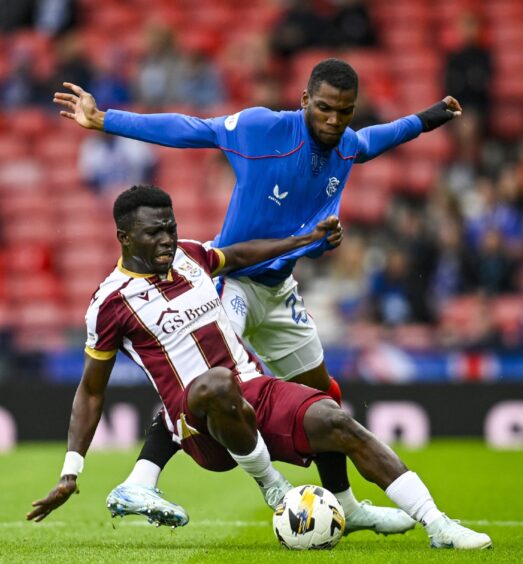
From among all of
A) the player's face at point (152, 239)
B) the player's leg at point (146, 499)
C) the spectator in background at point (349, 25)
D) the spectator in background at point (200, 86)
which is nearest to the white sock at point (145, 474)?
the player's leg at point (146, 499)

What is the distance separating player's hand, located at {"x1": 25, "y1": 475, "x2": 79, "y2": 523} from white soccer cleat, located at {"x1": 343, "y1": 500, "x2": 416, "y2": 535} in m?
1.59

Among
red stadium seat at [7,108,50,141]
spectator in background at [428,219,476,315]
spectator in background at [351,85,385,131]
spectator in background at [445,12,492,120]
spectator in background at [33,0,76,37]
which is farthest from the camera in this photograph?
spectator in background at [33,0,76,37]

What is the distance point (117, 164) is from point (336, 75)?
10428mm

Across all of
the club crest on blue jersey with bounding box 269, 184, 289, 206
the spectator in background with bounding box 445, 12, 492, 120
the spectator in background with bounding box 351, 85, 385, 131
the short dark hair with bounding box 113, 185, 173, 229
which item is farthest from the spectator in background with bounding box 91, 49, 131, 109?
the short dark hair with bounding box 113, 185, 173, 229

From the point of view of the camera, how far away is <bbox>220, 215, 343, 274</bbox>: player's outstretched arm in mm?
7086

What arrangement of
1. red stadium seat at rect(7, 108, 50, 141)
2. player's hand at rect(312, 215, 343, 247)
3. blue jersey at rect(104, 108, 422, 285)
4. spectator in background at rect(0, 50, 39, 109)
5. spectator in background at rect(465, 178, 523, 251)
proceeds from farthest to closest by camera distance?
spectator in background at rect(0, 50, 39, 109)
red stadium seat at rect(7, 108, 50, 141)
spectator in background at rect(465, 178, 523, 251)
blue jersey at rect(104, 108, 422, 285)
player's hand at rect(312, 215, 343, 247)

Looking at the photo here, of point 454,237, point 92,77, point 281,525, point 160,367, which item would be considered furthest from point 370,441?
point 92,77

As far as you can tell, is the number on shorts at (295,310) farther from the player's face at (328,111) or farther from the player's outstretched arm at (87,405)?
the player's outstretched arm at (87,405)

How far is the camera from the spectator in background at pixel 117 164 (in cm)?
1720

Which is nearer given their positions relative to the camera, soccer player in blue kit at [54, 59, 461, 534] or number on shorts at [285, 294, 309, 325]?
soccer player in blue kit at [54, 59, 461, 534]

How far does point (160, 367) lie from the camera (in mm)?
6922

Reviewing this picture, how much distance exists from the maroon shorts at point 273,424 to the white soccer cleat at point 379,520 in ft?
1.66

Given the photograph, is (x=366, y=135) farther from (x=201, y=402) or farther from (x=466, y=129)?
(x=466, y=129)

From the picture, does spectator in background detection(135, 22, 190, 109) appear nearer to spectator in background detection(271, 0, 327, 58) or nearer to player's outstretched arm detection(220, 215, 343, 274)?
spectator in background detection(271, 0, 327, 58)
